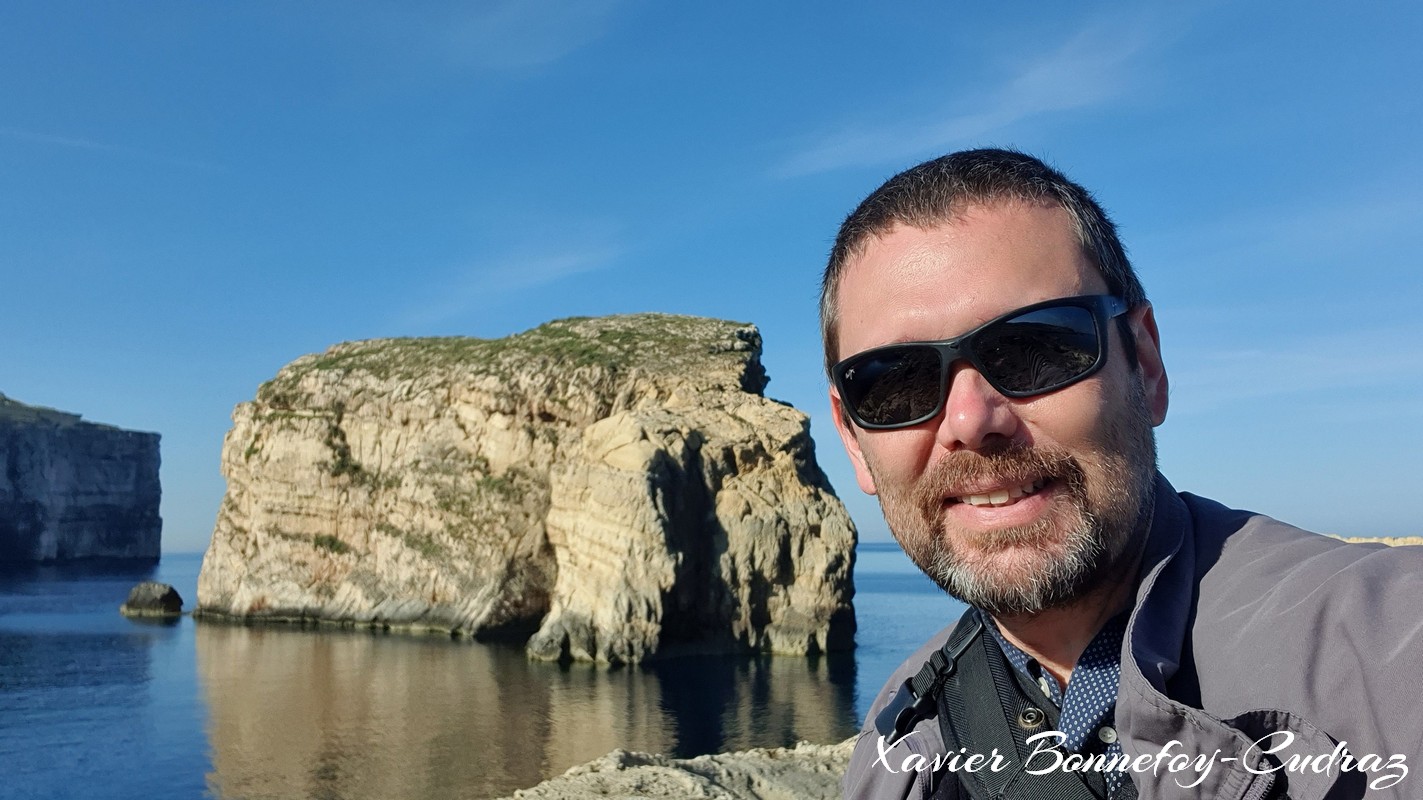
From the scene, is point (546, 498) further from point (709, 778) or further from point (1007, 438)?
Result: point (1007, 438)

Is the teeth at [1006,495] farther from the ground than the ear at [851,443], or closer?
closer

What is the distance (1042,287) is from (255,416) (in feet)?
203

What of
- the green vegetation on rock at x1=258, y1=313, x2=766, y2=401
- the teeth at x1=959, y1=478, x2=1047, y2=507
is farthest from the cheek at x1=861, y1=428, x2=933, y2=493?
the green vegetation on rock at x1=258, y1=313, x2=766, y2=401

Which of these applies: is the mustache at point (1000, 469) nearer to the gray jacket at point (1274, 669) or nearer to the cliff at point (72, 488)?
the gray jacket at point (1274, 669)

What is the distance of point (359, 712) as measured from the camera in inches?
1200

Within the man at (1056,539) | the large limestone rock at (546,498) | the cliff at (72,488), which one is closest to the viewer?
the man at (1056,539)

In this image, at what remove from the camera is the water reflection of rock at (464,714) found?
922 inches

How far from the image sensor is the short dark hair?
7.32 feet

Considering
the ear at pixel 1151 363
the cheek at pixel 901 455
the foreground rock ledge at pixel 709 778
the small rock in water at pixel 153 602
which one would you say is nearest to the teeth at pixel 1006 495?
the cheek at pixel 901 455

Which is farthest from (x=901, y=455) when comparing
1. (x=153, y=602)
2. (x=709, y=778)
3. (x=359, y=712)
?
(x=153, y=602)

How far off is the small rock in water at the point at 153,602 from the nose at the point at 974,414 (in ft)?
221

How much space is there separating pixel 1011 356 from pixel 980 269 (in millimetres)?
209

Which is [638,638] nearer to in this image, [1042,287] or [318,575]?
[318,575]

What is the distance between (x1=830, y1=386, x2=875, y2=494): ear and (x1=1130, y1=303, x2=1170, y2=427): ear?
0.69 metres
